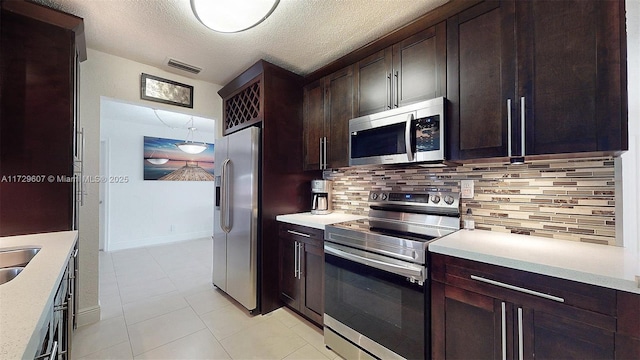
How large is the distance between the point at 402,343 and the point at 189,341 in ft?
5.29

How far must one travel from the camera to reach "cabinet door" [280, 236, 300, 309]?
2290mm

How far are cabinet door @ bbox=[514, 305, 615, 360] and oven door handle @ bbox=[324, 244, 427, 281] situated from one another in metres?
0.44

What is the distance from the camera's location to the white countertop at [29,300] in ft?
1.89

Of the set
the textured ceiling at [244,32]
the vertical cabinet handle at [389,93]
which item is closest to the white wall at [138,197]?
the textured ceiling at [244,32]

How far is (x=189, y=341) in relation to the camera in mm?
1970

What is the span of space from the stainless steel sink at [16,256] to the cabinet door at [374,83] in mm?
2249

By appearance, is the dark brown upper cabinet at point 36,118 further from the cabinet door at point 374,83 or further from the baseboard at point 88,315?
the cabinet door at point 374,83

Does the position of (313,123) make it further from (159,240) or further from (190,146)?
(159,240)

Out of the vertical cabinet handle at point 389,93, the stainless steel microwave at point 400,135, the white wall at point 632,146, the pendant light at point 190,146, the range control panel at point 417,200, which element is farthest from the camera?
the pendant light at point 190,146

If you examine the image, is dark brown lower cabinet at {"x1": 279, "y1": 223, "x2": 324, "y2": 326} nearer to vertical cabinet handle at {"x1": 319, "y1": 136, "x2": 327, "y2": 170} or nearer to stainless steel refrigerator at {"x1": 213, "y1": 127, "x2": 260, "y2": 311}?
stainless steel refrigerator at {"x1": 213, "y1": 127, "x2": 260, "y2": 311}

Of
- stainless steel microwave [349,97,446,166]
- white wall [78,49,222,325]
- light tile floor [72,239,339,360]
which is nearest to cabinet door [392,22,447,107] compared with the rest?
stainless steel microwave [349,97,446,166]

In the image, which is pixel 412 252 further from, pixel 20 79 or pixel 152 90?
pixel 152 90

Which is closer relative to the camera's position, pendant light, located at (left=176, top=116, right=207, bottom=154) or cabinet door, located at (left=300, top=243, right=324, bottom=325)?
cabinet door, located at (left=300, top=243, right=324, bottom=325)

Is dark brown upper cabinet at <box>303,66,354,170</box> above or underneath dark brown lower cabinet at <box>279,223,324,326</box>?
above
